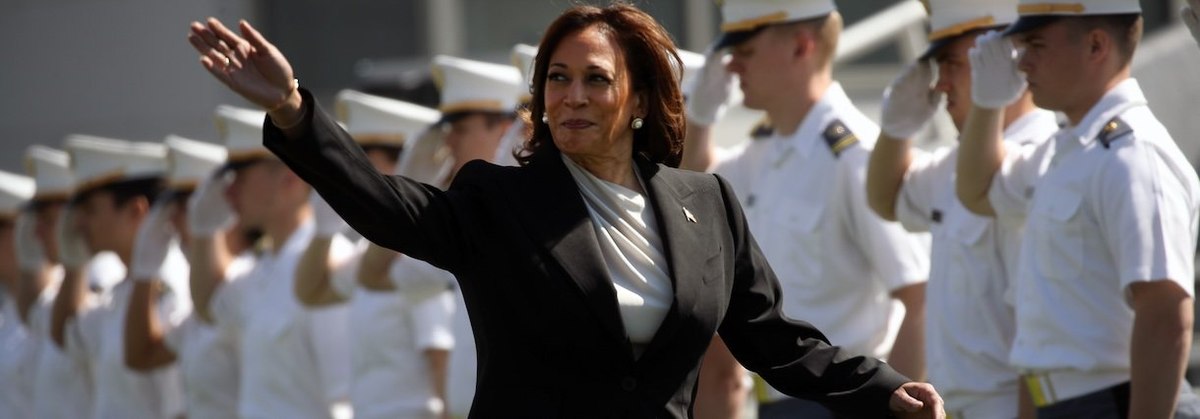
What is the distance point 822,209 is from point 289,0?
9699mm

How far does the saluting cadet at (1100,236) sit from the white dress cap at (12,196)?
25.3 ft

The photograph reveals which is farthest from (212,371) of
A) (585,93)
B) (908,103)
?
(585,93)

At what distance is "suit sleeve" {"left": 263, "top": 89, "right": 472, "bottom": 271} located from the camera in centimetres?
348

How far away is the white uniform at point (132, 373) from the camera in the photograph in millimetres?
9359

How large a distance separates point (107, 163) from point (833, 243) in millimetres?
4675

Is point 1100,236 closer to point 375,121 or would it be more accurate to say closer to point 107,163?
point 375,121

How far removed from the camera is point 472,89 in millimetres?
7652

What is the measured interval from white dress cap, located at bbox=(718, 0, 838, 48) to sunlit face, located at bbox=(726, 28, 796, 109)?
0.03 m

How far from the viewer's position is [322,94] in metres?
15.5

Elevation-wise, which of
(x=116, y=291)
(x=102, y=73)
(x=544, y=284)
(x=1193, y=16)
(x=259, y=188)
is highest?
(x=1193, y=16)

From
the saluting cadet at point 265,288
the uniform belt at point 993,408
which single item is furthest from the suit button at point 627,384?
the saluting cadet at point 265,288

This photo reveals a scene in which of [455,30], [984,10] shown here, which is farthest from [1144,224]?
[455,30]

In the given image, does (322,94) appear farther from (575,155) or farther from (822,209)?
(575,155)

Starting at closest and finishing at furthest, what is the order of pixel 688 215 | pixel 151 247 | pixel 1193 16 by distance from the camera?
pixel 688 215
pixel 1193 16
pixel 151 247
